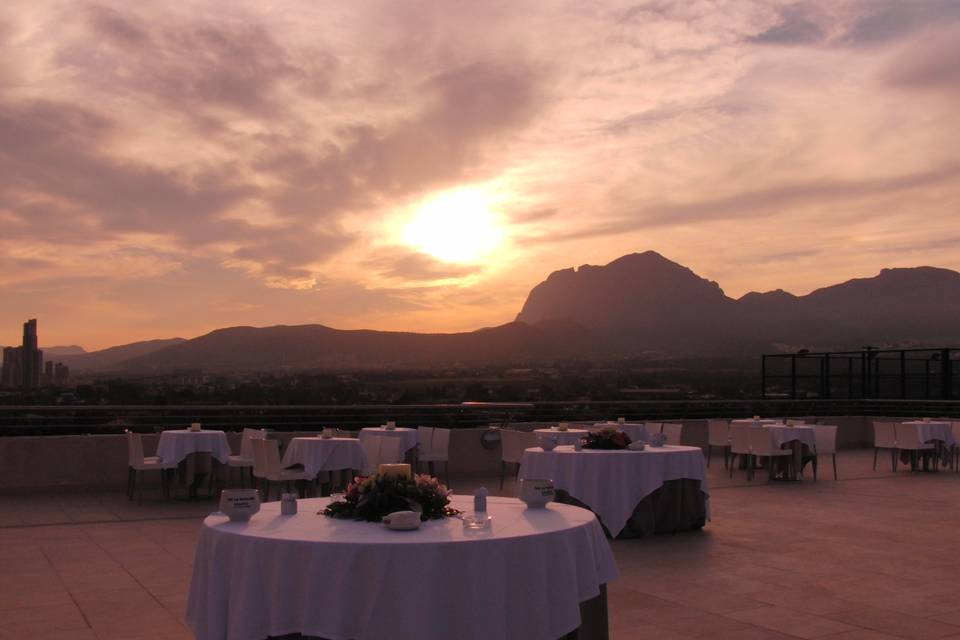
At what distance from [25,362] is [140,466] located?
14.9m

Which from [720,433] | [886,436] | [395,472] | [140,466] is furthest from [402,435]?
[395,472]

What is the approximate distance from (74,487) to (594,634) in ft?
30.3

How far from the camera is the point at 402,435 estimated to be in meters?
12.2

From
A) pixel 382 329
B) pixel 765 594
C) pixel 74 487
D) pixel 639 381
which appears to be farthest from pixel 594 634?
pixel 382 329

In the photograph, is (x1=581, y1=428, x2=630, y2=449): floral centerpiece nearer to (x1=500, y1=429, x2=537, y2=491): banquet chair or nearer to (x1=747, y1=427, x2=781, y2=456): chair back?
(x1=500, y1=429, x2=537, y2=491): banquet chair

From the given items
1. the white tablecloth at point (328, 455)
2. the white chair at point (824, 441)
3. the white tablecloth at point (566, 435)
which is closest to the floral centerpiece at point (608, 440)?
the white tablecloth at point (566, 435)

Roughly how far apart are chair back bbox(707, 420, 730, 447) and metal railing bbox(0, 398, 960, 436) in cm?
219

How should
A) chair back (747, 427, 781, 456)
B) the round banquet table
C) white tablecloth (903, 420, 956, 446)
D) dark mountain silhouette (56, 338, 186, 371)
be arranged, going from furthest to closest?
dark mountain silhouette (56, 338, 186, 371) < white tablecloth (903, 420, 956, 446) < chair back (747, 427, 781, 456) < the round banquet table

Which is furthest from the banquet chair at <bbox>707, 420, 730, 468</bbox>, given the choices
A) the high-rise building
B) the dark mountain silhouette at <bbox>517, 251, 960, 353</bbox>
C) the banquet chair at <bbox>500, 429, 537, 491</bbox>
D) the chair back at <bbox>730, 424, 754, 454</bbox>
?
the dark mountain silhouette at <bbox>517, 251, 960, 353</bbox>

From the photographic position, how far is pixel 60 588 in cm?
601

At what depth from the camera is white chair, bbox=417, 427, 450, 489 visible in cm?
1242

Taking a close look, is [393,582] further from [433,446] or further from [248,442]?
[433,446]

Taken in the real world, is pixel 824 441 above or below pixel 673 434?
below

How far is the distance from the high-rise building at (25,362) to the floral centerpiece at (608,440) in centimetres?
1569
